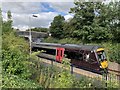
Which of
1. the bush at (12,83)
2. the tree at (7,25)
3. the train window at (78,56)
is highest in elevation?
the tree at (7,25)

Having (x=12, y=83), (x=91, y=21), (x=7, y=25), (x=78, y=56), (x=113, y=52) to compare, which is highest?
(x=91, y=21)

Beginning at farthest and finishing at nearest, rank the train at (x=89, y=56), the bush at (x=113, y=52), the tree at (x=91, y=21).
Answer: the tree at (x=91, y=21) < the bush at (x=113, y=52) < the train at (x=89, y=56)

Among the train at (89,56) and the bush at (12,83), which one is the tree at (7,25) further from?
the train at (89,56)

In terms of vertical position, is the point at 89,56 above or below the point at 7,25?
below

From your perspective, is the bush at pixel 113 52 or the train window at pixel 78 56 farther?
the bush at pixel 113 52

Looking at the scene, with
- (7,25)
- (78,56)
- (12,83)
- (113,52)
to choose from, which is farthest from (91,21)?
(12,83)

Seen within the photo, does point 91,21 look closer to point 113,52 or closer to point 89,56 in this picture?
point 113,52

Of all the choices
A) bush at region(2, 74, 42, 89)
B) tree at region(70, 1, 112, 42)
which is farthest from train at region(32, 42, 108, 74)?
bush at region(2, 74, 42, 89)

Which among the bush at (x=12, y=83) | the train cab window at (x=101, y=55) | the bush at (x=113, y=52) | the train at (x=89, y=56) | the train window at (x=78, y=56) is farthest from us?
the bush at (x=113, y=52)

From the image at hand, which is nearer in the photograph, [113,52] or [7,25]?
[7,25]

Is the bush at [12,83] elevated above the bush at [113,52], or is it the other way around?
the bush at [12,83]

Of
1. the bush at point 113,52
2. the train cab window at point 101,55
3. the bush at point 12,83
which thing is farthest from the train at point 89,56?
the bush at point 12,83

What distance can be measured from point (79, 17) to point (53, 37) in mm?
2839

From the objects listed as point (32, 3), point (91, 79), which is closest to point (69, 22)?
point (32, 3)
